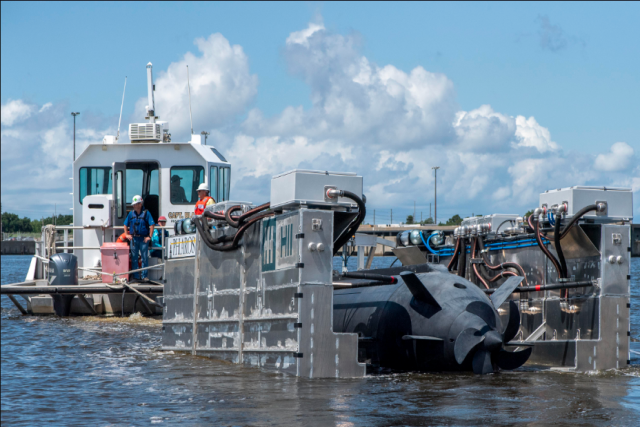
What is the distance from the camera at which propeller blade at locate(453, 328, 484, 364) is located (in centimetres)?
955

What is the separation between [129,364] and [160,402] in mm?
3443

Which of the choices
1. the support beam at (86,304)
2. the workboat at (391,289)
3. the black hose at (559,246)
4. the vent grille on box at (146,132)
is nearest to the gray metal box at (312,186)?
the workboat at (391,289)

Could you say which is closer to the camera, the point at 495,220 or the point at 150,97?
the point at 495,220

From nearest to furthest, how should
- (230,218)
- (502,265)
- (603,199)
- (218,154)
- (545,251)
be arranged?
(603,199)
(230,218)
(545,251)
(502,265)
(218,154)

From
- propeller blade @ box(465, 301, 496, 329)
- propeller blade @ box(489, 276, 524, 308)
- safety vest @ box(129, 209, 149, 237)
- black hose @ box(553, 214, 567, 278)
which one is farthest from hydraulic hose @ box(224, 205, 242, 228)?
safety vest @ box(129, 209, 149, 237)

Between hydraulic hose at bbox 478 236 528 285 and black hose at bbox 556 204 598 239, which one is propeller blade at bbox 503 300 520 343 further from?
hydraulic hose at bbox 478 236 528 285

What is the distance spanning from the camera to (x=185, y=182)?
19156 mm

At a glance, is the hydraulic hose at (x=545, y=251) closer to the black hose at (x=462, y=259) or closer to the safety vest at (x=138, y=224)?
the black hose at (x=462, y=259)

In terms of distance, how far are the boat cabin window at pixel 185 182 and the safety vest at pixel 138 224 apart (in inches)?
71.3

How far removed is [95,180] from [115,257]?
315 centimetres

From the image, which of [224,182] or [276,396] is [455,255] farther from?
[224,182]

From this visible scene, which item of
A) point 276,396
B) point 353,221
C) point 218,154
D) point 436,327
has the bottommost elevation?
point 276,396

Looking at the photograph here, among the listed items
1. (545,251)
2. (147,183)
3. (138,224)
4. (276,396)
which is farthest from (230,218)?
(147,183)

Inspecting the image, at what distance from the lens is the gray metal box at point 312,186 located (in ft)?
31.7
